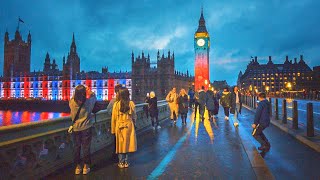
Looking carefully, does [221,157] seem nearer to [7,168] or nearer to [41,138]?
[41,138]

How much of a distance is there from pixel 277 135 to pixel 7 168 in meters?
9.72

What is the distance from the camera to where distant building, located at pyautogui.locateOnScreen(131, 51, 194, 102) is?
113125mm

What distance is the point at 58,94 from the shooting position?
13725cm

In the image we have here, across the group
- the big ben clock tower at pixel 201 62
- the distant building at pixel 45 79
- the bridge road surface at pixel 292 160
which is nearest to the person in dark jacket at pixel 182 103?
the bridge road surface at pixel 292 160

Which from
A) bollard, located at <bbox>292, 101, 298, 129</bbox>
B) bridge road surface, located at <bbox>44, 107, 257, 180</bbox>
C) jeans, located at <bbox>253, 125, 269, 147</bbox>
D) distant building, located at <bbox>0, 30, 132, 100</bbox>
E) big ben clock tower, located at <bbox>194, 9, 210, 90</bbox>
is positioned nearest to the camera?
bridge road surface, located at <bbox>44, 107, 257, 180</bbox>

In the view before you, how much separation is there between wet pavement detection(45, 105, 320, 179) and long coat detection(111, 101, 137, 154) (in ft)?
1.65

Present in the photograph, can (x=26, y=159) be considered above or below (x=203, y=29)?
below

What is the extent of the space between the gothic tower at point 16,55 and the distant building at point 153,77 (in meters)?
61.3

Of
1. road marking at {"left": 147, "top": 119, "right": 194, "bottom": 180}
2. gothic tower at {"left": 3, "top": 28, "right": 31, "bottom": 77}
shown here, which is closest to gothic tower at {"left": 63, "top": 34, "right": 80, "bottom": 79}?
gothic tower at {"left": 3, "top": 28, "right": 31, "bottom": 77}

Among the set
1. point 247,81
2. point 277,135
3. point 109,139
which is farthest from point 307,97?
point 247,81

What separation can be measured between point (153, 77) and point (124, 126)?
108 meters

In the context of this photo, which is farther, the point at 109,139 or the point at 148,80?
the point at 148,80

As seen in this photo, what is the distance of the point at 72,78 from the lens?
13512 centimetres

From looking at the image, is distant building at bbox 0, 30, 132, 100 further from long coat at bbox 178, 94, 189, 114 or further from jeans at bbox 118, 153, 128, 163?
jeans at bbox 118, 153, 128, 163
